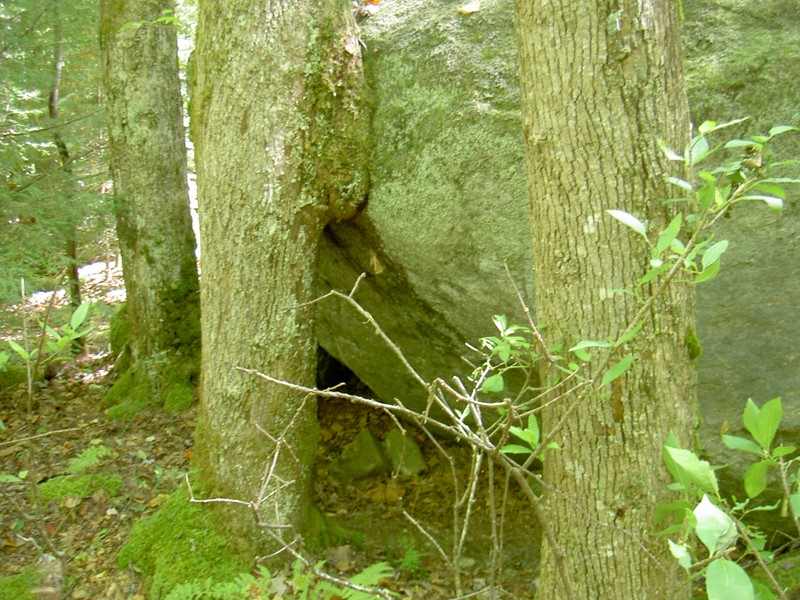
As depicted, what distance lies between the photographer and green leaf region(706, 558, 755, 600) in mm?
1189

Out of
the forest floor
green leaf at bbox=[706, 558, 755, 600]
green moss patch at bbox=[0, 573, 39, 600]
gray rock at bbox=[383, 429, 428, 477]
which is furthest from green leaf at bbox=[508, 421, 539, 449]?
gray rock at bbox=[383, 429, 428, 477]

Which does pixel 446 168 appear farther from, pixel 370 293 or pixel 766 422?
pixel 766 422

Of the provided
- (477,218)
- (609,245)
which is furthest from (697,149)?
(477,218)

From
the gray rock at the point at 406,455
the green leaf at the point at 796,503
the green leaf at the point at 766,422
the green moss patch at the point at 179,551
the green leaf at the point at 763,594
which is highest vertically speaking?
the green leaf at the point at 766,422

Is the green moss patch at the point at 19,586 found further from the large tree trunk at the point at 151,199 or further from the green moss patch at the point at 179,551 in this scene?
the large tree trunk at the point at 151,199

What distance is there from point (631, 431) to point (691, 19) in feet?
7.89

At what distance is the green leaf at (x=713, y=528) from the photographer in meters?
1.22

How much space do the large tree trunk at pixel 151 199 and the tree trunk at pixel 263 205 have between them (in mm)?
1912

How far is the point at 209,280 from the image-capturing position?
3.88 metres

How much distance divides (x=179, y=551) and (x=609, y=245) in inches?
114

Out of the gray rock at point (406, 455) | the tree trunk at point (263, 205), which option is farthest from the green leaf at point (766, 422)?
the gray rock at point (406, 455)

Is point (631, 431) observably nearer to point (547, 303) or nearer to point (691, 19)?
point (547, 303)

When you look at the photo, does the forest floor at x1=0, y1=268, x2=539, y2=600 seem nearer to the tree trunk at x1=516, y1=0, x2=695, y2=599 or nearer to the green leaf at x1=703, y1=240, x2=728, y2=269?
the tree trunk at x1=516, y1=0, x2=695, y2=599

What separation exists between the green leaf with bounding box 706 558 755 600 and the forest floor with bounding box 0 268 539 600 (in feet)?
8.51
